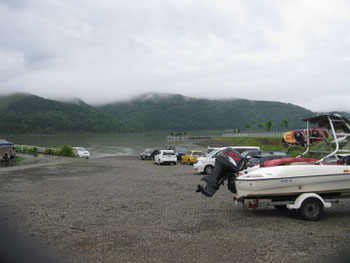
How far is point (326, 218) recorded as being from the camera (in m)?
7.79

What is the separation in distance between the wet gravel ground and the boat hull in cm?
71

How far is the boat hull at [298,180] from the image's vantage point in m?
7.38

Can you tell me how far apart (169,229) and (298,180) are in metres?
3.13

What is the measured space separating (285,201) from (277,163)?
3.47 ft

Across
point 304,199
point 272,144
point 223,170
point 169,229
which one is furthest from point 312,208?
point 272,144

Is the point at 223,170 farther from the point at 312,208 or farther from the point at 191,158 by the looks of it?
the point at 191,158

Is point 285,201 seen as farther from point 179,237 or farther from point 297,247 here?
point 179,237

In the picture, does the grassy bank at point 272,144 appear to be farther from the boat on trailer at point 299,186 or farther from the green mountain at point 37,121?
the green mountain at point 37,121

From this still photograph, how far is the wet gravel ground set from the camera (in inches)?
207

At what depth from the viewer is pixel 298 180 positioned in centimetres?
740

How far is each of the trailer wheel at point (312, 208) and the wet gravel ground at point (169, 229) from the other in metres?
0.21

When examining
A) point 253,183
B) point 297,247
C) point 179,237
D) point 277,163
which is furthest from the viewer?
point 277,163

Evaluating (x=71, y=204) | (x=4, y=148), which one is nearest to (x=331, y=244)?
(x=71, y=204)

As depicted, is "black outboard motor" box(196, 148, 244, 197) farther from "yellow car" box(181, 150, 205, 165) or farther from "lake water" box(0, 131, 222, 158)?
"lake water" box(0, 131, 222, 158)
